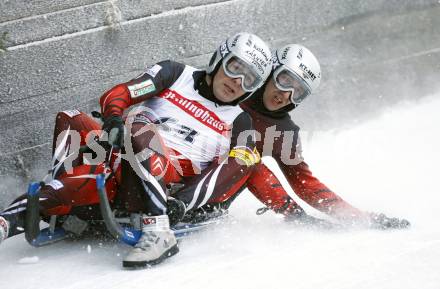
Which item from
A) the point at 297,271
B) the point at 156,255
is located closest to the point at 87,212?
the point at 156,255

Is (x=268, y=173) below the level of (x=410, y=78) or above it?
below

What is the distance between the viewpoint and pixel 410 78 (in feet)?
25.2

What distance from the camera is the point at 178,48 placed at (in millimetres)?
6020

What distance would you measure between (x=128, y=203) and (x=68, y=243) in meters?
0.61

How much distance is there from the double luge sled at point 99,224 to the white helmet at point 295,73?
99 cm

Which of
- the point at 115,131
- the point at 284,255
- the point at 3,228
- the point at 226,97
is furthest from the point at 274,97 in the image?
the point at 3,228

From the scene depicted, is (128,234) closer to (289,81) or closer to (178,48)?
(289,81)

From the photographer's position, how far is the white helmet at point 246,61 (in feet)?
15.5

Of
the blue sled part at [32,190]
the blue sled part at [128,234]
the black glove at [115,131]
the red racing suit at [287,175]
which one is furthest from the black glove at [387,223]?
the blue sled part at [32,190]

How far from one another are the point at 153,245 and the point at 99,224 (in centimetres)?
59

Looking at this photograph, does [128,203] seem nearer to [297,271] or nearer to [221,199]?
[221,199]

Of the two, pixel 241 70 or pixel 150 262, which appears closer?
pixel 150 262

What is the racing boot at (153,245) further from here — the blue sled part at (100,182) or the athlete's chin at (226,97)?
the athlete's chin at (226,97)

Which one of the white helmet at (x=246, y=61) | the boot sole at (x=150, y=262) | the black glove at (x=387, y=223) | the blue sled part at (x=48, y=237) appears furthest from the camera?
the black glove at (x=387, y=223)
